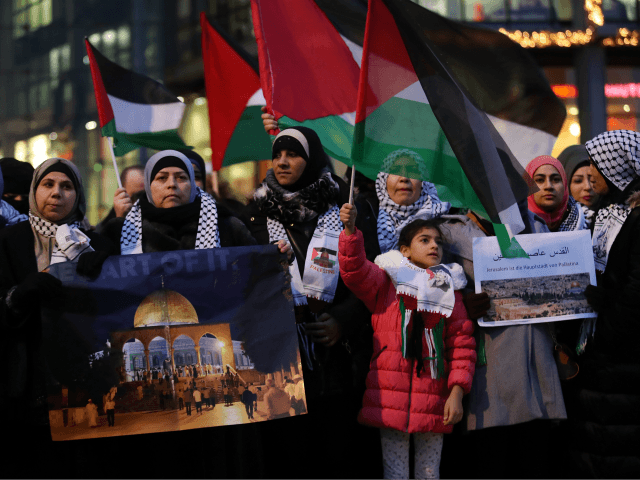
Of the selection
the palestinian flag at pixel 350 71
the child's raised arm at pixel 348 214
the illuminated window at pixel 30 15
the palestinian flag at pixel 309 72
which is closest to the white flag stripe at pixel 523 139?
the palestinian flag at pixel 350 71

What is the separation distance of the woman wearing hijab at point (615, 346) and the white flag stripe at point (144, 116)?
10.3ft

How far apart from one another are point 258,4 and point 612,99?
12527 mm

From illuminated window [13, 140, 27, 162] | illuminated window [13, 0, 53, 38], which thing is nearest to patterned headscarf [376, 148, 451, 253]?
illuminated window [13, 140, 27, 162]

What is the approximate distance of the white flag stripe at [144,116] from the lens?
512 centimetres

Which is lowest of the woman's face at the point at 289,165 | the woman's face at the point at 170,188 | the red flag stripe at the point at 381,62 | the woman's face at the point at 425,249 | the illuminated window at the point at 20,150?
the woman's face at the point at 425,249

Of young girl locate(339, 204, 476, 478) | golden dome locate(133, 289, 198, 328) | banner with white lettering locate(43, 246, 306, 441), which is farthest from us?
young girl locate(339, 204, 476, 478)

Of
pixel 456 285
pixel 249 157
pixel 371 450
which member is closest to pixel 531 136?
pixel 456 285

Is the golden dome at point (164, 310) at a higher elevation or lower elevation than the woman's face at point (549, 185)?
lower

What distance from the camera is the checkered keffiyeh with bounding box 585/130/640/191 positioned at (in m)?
3.85

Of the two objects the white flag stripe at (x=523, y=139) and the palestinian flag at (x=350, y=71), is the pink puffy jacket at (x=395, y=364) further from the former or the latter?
the white flag stripe at (x=523, y=139)

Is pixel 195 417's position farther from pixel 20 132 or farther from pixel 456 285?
pixel 20 132

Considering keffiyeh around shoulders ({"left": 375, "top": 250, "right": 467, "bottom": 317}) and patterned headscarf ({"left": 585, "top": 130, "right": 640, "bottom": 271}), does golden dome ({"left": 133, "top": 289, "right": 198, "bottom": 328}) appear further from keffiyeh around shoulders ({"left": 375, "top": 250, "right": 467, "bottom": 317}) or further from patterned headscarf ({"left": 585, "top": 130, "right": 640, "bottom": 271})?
patterned headscarf ({"left": 585, "top": 130, "right": 640, "bottom": 271})

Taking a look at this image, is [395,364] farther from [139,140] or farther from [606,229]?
[139,140]

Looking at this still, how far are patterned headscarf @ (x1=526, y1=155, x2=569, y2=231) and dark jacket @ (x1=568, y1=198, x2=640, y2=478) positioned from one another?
53cm
